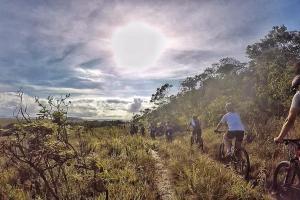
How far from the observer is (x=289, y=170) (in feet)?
22.8

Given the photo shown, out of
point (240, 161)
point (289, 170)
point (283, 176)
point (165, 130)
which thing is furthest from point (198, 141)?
point (165, 130)

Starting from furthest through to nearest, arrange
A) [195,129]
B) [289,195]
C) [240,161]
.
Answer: [195,129] < [240,161] < [289,195]

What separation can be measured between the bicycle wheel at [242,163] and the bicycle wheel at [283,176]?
2.24 meters

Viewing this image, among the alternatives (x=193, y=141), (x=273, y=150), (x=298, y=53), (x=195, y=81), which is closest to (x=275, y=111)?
(x=193, y=141)

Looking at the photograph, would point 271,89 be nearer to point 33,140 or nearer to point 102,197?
point 102,197

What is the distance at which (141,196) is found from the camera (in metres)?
7.41

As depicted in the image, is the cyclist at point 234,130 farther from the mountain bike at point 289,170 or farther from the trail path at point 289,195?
the trail path at point 289,195

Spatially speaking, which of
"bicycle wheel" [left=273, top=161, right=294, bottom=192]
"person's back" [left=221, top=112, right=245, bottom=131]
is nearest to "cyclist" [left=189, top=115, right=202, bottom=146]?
"person's back" [left=221, top=112, right=245, bottom=131]

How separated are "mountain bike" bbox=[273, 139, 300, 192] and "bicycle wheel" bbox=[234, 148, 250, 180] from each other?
7.61 feet

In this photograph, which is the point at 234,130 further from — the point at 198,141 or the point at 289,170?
the point at 198,141

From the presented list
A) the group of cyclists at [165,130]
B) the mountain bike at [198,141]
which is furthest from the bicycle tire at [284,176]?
the group of cyclists at [165,130]

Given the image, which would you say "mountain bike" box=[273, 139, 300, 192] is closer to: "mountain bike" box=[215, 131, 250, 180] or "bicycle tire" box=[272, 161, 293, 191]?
"bicycle tire" box=[272, 161, 293, 191]

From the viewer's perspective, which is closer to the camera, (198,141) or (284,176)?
(284,176)

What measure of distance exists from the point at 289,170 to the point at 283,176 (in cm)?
61
